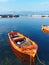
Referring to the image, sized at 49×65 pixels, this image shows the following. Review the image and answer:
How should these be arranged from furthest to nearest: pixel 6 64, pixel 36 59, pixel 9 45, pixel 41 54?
pixel 9 45
pixel 41 54
pixel 36 59
pixel 6 64

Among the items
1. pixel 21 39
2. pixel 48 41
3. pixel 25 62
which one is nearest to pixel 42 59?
pixel 25 62

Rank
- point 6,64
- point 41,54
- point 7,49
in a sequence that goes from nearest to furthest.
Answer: point 6,64, point 41,54, point 7,49

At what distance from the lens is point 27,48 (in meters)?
48.7

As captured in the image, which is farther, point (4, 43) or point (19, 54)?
point (4, 43)

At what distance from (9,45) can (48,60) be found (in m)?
20.5

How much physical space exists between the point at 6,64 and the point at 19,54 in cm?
737

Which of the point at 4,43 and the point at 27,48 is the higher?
the point at 27,48

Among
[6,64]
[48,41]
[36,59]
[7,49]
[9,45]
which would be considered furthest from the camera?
[48,41]

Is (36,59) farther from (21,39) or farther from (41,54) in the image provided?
(21,39)

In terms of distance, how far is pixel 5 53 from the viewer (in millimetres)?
53906

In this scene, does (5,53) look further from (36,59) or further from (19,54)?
(36,59)

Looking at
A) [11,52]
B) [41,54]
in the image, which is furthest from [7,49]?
[41,54]

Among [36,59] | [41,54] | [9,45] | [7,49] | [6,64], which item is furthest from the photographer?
[9,45]

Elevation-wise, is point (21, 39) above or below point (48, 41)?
above
